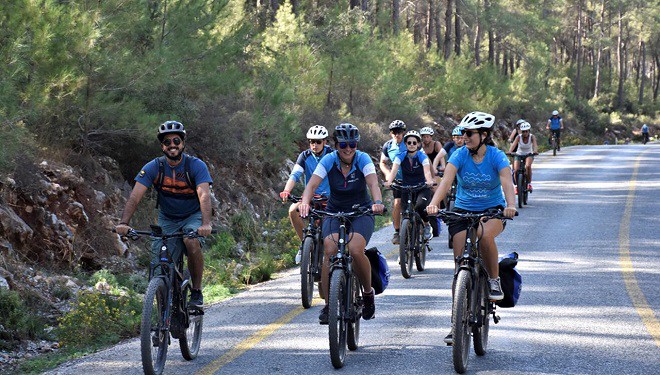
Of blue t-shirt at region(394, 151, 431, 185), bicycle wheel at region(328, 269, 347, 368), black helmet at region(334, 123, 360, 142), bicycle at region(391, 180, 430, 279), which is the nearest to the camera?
bicycle wheel at region(328, 269, 347, 368)

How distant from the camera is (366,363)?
8242mm

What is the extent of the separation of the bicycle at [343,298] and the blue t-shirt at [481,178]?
933 millimetres

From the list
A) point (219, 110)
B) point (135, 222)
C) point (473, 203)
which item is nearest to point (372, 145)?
point (219, 110)

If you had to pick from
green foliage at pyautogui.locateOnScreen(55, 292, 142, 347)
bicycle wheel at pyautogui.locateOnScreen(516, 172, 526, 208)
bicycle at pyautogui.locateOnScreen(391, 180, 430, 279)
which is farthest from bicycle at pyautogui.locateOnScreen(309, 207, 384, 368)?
bicycle wheel at pyautogui.locateOnScreen(516, 172, 526, 208)

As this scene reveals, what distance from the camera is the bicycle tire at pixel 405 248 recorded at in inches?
526

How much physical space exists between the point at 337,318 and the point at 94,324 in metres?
3.36

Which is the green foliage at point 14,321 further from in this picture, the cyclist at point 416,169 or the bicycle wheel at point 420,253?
the cyclist at point 416,169

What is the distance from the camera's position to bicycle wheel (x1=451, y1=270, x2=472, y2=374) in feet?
24.7

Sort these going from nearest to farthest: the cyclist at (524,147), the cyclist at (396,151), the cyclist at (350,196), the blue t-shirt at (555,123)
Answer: the cyclist at (350,196), the cyclist at (396,151), the cyclist at (524,147), the blue t-shirt at (555,123)

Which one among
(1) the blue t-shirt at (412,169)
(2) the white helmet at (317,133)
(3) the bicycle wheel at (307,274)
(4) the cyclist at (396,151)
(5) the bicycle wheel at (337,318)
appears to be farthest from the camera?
(4) the cyclist at (396,151)

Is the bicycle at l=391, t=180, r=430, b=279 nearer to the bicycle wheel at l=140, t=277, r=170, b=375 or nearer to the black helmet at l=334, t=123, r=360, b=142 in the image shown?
the black helmet at l=334, t=123, r=360, b=142

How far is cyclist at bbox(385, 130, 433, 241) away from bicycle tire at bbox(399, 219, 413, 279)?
0.51 meters

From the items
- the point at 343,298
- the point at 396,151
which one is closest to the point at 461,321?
the point at 343,298

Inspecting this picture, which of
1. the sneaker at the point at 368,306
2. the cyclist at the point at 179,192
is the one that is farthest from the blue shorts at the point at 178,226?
the sneaker at the point at 368,306
